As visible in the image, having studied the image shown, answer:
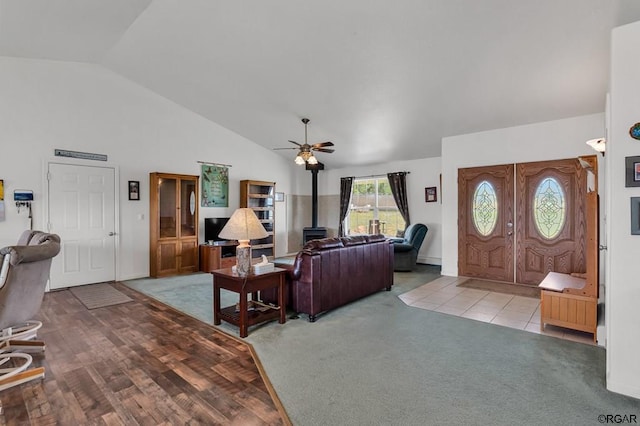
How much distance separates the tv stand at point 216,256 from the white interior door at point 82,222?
5.19 feet

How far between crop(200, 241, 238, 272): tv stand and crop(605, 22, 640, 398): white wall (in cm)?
591

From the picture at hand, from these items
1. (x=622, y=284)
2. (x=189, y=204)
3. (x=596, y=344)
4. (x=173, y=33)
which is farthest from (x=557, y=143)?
(x=189, y=204)

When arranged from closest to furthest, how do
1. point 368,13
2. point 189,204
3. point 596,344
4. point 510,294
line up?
point 596,344
point 368,13
point 510,294
point 189,204

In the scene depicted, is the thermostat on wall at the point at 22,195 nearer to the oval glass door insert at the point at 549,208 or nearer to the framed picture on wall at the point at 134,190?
the framed picture on wall at the point at 134,190

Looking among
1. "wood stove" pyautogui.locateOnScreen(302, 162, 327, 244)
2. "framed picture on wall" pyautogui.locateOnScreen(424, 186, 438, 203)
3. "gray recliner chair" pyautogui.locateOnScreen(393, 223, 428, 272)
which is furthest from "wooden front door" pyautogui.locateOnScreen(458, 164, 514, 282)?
"wood stove" pyautogui.locateOnScreen(302, 162, 327, 244)

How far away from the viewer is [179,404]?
6.99ft

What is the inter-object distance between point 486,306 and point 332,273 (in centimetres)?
211

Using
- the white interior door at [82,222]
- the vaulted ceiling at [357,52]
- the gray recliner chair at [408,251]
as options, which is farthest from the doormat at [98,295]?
the gray recliner chair at [408,251]

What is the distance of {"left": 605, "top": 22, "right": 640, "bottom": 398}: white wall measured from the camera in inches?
86.0

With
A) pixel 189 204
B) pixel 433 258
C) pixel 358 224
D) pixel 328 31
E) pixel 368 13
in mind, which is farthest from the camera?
pixel 358 224

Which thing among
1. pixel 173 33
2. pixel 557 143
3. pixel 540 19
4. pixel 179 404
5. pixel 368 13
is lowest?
pixel 179 404

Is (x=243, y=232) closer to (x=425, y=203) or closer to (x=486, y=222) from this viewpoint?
(x=486, y=222)

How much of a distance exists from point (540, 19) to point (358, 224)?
20.3 feet

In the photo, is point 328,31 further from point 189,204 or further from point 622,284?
point 189,204
